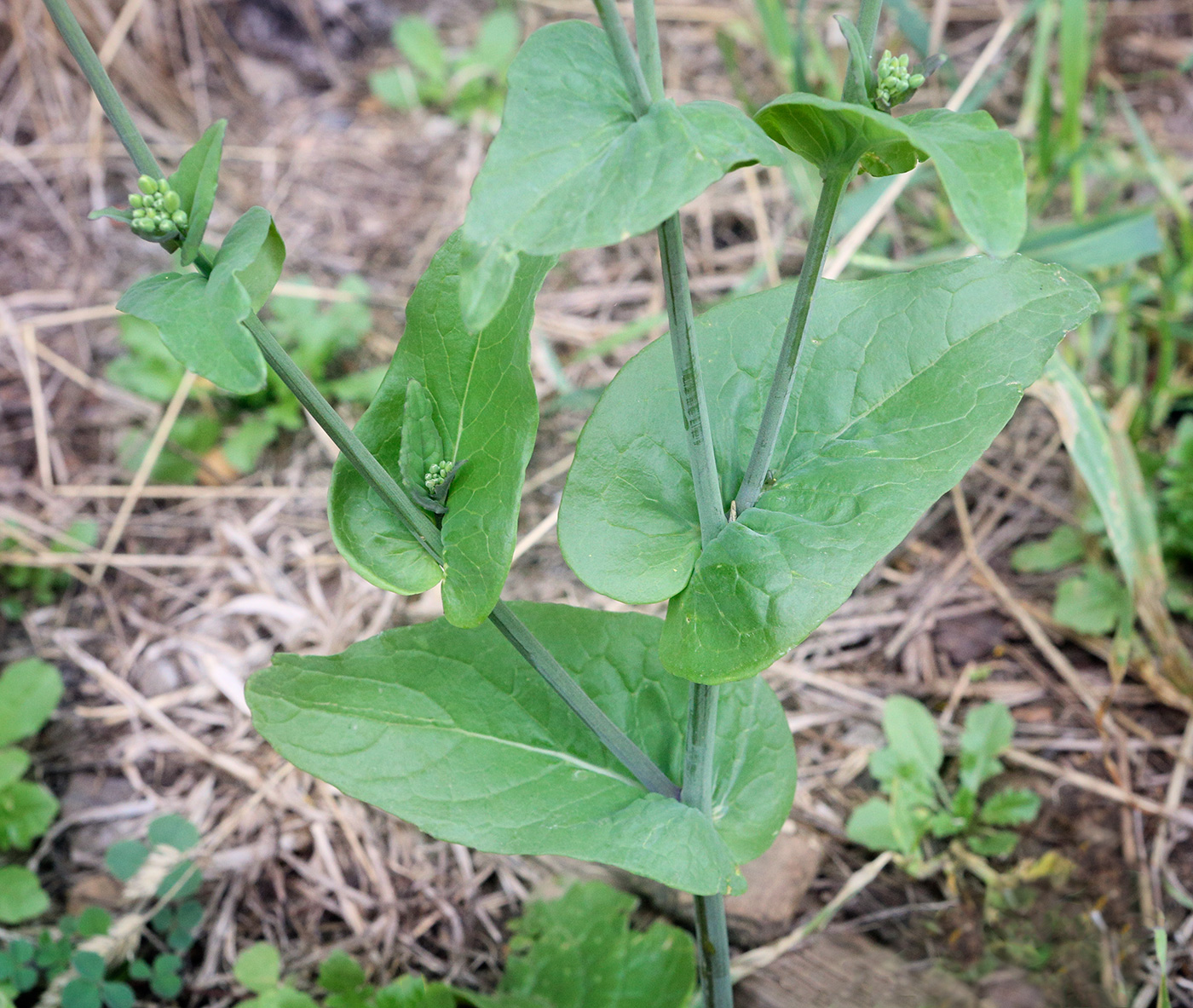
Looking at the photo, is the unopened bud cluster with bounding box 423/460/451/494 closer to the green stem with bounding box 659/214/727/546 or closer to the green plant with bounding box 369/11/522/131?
the green stem with bounding box 659/214/727/546

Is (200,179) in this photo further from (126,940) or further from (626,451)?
(126,940)

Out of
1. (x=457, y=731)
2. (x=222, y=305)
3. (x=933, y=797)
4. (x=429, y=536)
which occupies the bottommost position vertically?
(x=933, y=797)

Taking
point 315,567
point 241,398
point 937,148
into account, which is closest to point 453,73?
→ point 241,398

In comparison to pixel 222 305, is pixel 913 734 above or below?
below

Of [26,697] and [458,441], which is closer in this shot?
[458,441]

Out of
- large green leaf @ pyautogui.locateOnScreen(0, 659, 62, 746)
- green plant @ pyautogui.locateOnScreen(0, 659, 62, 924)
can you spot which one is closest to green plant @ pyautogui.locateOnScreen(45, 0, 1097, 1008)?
green plant @ pyautogui.locateOnScreen(0, 659, 62, 924)

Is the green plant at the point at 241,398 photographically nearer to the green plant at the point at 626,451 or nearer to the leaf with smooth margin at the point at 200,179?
the green plant at the point at 626,451

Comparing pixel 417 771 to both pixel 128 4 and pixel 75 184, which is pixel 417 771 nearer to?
pixel 75 184
